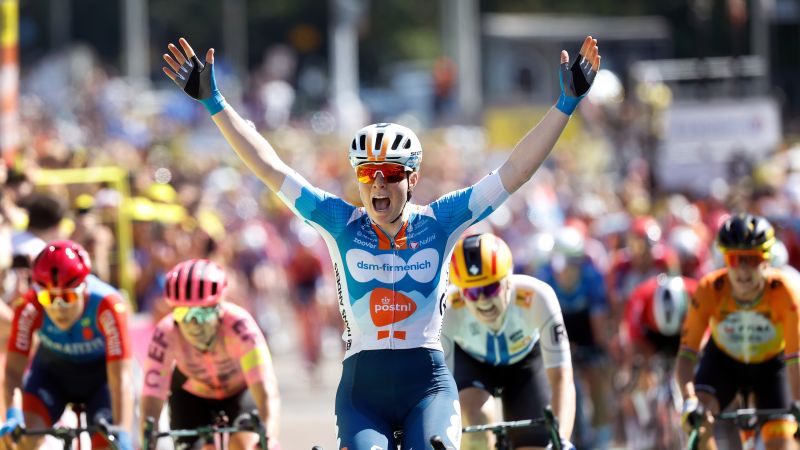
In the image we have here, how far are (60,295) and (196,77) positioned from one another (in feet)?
7.65

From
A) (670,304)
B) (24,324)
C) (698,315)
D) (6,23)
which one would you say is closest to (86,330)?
(24,324)

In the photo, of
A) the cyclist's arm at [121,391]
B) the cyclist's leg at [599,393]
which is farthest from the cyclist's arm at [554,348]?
the cyclist's leg at [599,393]

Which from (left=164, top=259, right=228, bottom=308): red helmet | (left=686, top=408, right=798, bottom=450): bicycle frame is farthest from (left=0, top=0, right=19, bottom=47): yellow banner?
(left=686, top=408, right=798, bottom=450): bicycle frame

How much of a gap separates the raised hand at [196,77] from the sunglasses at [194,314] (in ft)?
6.07

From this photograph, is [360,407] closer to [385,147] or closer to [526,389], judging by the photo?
[385,147]

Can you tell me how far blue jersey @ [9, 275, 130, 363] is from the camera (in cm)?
902

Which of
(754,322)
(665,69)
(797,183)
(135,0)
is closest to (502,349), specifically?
(754,322)

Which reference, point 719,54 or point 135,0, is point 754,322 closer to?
point 719,54

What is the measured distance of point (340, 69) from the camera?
39219 mm

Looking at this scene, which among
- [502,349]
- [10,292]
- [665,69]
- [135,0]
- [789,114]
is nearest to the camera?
[502,349]

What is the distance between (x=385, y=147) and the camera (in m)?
6.75

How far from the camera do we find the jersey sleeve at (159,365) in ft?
28.6

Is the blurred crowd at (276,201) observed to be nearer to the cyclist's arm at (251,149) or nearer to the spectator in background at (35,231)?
the spectator in background at (35,231)

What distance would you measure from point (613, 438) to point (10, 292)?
20.0 ft
